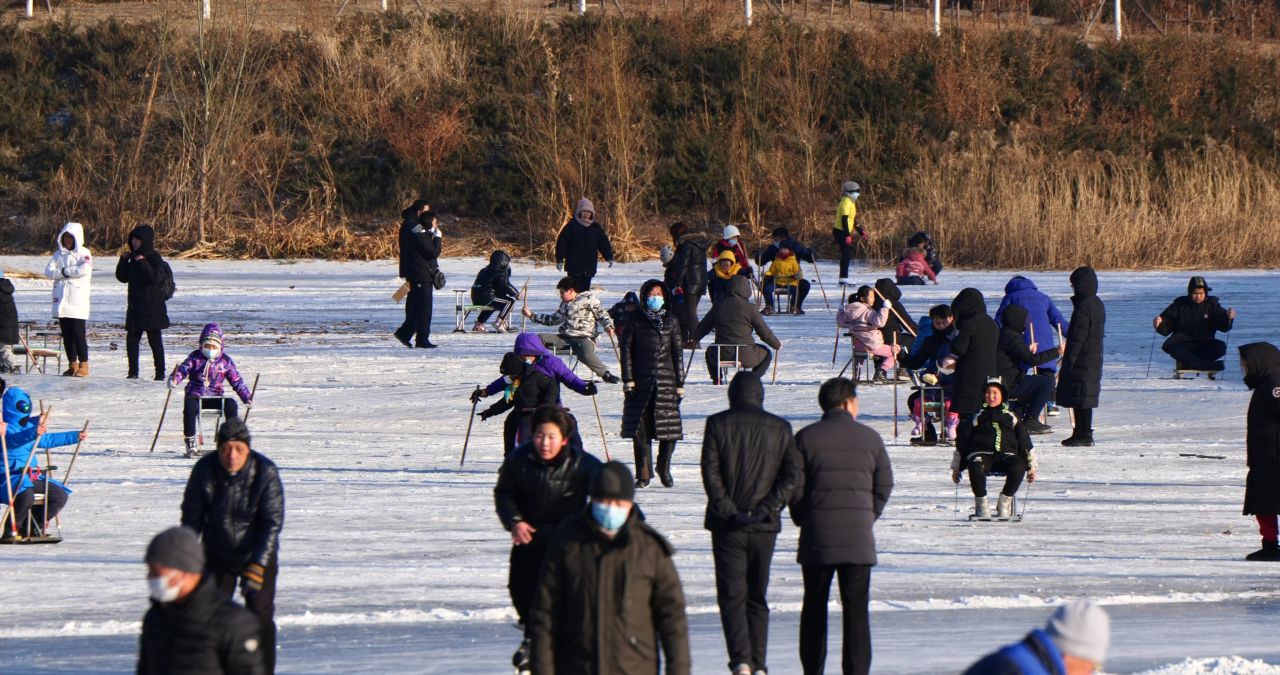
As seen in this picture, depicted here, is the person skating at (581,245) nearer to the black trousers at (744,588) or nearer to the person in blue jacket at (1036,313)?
the person in blue jacket at (1036,313)

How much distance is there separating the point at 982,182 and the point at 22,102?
21.8m

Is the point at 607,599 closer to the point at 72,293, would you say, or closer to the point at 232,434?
the point at 232,434

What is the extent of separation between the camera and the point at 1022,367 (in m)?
15.5

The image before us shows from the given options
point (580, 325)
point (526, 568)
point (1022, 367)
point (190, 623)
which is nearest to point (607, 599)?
point (190, 623)

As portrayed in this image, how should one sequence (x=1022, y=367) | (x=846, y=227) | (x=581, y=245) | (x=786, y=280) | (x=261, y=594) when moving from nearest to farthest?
(x=261, y=594) → (x=1022, y=367) → (x=581, y=245) → (x=786, y=280) → (x=846, y=227)

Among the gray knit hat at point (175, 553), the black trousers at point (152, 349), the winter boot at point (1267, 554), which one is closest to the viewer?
the gray knit hat at point (175, 553)

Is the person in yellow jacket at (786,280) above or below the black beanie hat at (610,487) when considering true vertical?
below

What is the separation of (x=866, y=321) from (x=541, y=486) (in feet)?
36.5

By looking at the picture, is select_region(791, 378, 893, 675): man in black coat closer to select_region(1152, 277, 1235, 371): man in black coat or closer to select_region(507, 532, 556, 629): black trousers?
select_region(507, 532, 556, 629): black trousers

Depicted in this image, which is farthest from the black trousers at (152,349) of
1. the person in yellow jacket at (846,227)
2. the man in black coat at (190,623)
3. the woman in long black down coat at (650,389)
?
the man in black coat at (190,623)

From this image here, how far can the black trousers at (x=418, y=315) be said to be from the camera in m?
20.9

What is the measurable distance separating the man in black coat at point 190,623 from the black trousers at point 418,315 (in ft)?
50.7

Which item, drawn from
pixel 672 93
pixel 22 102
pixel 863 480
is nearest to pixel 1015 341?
pixel 863 480

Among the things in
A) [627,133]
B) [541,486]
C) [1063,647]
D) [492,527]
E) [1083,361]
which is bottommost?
[492,527]
